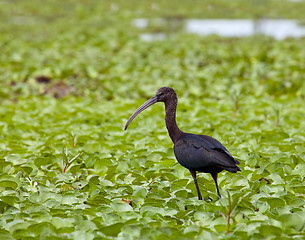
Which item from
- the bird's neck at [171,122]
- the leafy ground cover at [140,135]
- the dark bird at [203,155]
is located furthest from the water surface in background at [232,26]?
the dark bird at [203,155]

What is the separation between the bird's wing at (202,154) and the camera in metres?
3.88

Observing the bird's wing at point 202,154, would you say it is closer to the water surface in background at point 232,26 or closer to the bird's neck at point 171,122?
the bird's neck at point 171,122

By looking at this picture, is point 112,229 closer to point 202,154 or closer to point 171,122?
point 202,154

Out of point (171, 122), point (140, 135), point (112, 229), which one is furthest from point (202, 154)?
point (140, 135)

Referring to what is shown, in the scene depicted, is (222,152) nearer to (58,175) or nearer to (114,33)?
(58,175)

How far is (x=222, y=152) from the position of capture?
3979 millimetres

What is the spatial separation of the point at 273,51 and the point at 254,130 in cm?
596

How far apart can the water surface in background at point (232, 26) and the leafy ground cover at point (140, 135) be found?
259cm

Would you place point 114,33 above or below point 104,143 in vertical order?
above

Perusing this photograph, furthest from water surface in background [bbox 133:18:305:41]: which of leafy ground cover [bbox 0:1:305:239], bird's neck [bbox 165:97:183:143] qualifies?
bird's neck [bbox 165:97:183:143]

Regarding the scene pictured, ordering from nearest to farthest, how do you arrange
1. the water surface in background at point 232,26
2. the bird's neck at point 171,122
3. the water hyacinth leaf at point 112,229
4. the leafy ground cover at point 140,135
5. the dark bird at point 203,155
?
1. the water hyacinth leaf at point 112,229
2. the leafy ground cover at point 140,135
3. the dark bird at point 203,155
4. the bird's neck at point 171,122
5. the water surface in background at point 232,26

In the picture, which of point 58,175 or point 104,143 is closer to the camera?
point 58,175

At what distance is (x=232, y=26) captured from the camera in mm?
18969

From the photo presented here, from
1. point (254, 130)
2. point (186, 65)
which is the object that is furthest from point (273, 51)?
point (254, 130)
